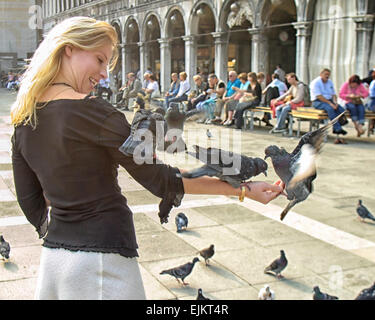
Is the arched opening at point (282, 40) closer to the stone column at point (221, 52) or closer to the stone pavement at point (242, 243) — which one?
the stone column at point (221, 52)

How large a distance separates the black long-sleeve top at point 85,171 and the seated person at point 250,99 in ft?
40.9

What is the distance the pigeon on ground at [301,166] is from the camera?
1.88 m

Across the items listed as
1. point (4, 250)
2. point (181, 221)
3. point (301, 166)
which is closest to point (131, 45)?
point (181, 221)

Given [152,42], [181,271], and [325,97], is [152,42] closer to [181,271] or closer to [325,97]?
[325,97]

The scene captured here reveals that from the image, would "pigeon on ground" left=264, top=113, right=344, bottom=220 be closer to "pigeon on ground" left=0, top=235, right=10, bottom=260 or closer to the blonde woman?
the blonde woman

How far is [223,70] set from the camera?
2295cm

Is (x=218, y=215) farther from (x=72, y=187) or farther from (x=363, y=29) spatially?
(x=363, y=29)

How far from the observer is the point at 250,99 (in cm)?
1418

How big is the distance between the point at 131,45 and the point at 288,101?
22882 mm

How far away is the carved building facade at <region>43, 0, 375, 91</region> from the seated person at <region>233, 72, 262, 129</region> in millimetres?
3395

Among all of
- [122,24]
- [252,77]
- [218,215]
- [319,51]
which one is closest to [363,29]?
[319,51]

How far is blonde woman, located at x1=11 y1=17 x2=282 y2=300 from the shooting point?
1746 mm

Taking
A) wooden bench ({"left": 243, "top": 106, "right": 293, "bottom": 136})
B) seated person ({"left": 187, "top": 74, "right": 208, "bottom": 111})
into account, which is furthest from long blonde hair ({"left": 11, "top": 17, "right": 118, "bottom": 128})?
wooden bench ({"left": 243, "top": 106, "right": 293, "bottom": 136})
